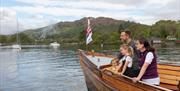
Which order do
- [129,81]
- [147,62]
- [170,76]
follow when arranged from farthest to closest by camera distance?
[170,76] → [129,81] → [147,62]

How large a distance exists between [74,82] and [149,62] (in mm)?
13660

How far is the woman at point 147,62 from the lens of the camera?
932 centimetres

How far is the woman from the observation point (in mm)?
9320

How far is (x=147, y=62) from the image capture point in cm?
931

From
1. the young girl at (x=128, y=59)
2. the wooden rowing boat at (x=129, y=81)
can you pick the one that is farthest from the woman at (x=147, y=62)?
the young girl at (x=128, y=59)

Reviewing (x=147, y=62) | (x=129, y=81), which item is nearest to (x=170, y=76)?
(x=129, y=81)

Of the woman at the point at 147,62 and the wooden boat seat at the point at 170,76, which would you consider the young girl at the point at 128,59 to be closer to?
the woman at the point at 147,62

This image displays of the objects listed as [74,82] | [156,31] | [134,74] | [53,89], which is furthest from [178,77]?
[156,31]

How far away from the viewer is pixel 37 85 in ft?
71.5

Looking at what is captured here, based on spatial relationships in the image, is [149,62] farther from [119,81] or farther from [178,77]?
[178,77]

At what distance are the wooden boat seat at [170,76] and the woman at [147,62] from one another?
6.85 feet

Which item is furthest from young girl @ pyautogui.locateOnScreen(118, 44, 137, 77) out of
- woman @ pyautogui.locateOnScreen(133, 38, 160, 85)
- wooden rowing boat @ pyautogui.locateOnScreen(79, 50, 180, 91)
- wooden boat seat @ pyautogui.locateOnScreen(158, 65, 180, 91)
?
wooden boat seat @ pyautogui.locateOnScreen(158, 65, 180, 91)

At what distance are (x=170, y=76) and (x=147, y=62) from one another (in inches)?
130

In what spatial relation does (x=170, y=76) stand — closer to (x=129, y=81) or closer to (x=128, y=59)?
(x=128, y=59)
